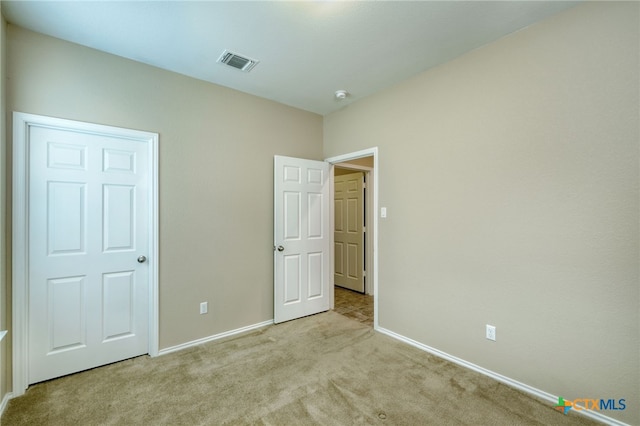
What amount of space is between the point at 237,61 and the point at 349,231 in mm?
3192

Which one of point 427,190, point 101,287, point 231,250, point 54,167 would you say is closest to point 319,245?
point 231,250

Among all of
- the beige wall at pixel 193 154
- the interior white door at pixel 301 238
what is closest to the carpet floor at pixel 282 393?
the beige wall at pixel 193 154

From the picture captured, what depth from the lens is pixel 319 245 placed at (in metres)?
3.71

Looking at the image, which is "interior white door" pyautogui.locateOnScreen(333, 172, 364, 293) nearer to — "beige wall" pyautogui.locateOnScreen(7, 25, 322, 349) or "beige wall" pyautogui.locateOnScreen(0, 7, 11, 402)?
"beige wall" pyautogui.locateOnScreen(7, 25, 322, 349)

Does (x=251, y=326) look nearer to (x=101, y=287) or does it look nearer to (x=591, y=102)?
(x=101, y=287)

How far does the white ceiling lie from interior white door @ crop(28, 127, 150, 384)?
0.78m

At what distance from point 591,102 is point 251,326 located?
11.5 ft

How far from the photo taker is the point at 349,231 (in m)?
4.92

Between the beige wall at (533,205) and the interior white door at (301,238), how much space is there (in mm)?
1121

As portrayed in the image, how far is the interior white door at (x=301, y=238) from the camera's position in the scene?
3.36 m

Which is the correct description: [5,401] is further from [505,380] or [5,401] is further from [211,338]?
[505,380]

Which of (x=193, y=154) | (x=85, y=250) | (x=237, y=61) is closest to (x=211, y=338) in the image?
(x=85, y=250)

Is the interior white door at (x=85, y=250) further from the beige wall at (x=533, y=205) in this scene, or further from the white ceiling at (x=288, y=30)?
the beige wall at (x=533, y=205)

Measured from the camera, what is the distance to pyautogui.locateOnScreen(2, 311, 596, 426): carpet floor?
5.88 ft
